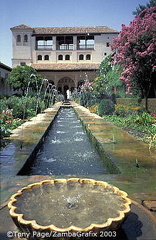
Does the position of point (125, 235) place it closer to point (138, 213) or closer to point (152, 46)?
point (138, 213)

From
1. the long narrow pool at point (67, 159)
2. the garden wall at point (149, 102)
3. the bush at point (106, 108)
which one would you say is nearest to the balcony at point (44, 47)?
the garden wall at point (149, 102)

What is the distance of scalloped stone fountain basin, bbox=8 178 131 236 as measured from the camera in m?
1.72

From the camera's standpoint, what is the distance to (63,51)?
133ft

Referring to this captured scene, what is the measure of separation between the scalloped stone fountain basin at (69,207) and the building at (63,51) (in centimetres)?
3645

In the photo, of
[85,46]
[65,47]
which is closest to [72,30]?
[65,47]

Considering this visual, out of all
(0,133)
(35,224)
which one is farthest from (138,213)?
(0,133)

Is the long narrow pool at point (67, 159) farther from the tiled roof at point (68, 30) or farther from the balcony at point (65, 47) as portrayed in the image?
the balcony at point (65, 47)

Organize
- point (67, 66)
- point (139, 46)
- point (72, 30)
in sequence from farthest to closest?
1. point (72, 30)
2. point (67, 66)
3. point (139, 46)

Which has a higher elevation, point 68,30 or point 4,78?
point 68,30

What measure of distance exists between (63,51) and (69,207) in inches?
1593

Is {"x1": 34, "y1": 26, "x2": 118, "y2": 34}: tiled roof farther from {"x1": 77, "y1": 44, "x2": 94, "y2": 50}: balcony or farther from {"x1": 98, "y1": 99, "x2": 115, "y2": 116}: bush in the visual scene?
{"x1": 98, "y1": 99, "x2": 115, "y2": 116}: bush

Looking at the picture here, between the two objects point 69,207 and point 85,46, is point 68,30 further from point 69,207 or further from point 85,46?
point 69,207

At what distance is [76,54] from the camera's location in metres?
40.6

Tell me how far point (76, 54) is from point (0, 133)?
1563 inches
